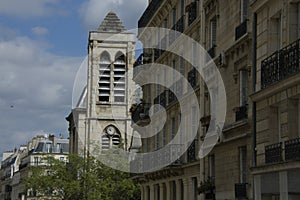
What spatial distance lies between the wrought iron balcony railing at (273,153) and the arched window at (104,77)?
68.6 metres

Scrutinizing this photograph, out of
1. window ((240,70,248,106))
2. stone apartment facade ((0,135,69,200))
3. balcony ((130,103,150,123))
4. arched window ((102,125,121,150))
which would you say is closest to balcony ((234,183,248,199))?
window ((240,70,248,106))

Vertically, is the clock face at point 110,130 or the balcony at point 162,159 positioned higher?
the clock face at point 110,130

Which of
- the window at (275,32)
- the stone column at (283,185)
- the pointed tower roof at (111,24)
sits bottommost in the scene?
the stone column at (283,185)

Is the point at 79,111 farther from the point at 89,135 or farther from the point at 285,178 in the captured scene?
the point at 285,178

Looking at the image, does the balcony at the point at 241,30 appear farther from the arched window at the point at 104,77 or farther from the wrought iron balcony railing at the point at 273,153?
the arched window at the point at 104,77

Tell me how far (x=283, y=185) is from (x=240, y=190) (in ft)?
A: 18.2

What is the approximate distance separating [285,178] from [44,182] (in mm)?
44695

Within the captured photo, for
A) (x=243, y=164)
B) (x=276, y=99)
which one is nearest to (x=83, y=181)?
(x=243, y=164)

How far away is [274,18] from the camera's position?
21422 millimetres

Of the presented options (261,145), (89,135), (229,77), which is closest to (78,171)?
(89,135)

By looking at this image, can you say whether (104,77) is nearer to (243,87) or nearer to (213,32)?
(213,32)

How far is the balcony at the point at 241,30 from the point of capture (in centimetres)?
2462

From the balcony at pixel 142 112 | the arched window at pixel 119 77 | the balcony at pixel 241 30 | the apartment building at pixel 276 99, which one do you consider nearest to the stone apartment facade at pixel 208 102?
the balcony at pixel 241 30

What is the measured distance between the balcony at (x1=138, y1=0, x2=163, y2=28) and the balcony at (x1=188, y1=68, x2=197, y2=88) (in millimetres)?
7729
